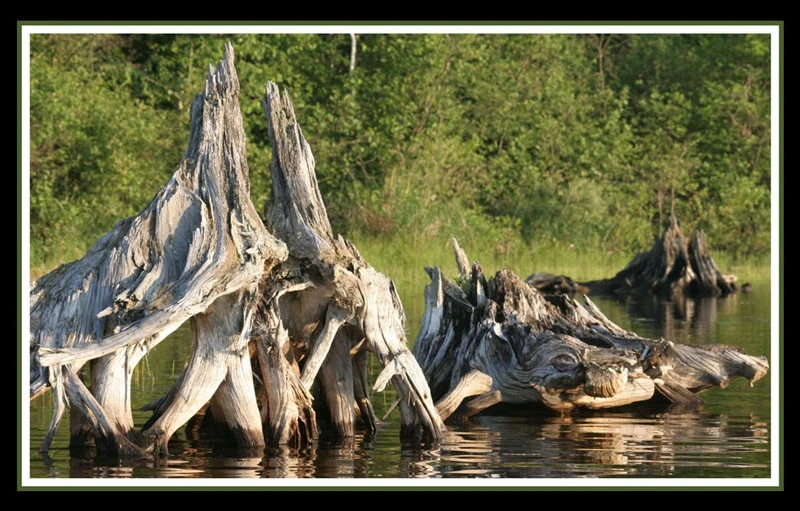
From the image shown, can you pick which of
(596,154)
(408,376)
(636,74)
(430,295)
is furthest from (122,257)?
(636,74)

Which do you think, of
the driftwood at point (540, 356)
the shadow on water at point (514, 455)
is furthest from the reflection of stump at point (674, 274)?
the shadow on water at point (514, 455)

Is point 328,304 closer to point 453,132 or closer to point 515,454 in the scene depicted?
point 515,454

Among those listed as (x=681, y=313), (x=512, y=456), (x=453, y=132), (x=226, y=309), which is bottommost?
(x=512, y=456)

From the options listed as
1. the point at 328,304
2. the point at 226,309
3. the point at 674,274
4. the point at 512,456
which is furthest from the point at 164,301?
the point at 674,274

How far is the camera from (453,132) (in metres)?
41.4

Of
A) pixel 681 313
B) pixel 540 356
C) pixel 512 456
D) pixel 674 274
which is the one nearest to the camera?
pixel 512 456

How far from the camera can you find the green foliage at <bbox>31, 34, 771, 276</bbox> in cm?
3388

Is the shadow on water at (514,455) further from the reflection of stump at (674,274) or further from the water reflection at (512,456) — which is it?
the reflection of stump at (674,274)

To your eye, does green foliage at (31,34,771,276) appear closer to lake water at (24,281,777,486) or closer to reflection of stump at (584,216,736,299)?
reflection of stump at (584,216,736,299)

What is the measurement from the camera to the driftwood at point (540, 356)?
13773mm

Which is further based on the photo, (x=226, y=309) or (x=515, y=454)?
A: (x=515, y=454)

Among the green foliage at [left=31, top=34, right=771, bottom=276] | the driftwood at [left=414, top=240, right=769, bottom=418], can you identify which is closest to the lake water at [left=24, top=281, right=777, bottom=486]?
the driftwood at [left=414, top=240, right=769, bottom=418]

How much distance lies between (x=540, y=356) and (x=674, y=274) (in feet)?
56.5

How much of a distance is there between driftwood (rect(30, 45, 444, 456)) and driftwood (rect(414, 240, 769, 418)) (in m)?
1.54
